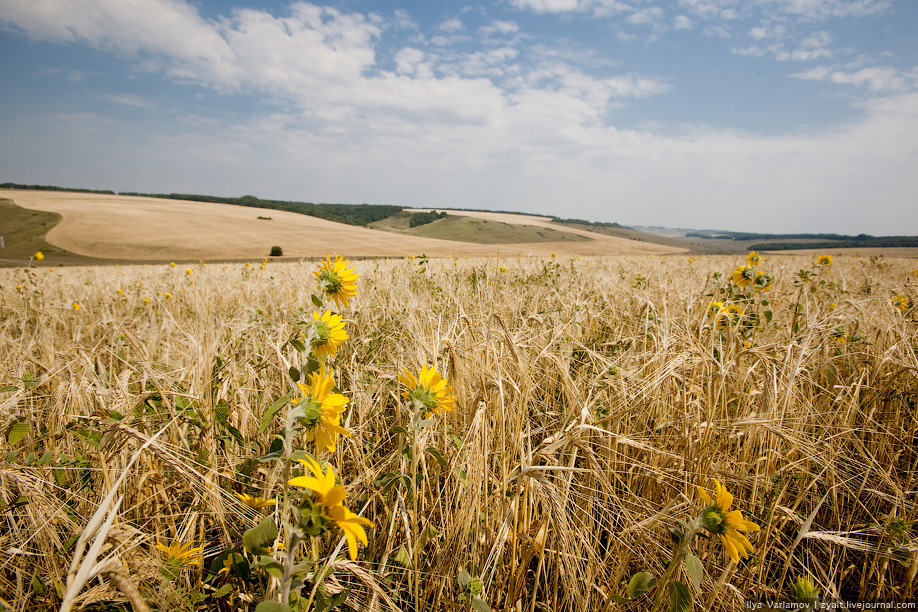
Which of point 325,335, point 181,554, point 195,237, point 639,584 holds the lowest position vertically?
point 181,554

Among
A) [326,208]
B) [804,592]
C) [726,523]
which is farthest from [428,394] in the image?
[326,208]

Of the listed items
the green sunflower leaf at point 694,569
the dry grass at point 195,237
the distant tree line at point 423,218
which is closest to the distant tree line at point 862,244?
the dry grass at point 195,237

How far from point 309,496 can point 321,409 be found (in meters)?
0.23

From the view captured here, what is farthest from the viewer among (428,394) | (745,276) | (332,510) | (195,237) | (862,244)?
(862,244)

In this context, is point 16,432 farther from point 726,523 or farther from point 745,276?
point 745,276

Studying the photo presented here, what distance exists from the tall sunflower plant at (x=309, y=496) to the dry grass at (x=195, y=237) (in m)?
23.8

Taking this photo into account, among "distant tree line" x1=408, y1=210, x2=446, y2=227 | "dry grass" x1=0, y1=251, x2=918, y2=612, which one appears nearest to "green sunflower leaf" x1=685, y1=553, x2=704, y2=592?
"dry grass" x1=0, y1=251, x2=918, y2=612

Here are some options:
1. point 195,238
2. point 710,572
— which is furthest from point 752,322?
point 195,238

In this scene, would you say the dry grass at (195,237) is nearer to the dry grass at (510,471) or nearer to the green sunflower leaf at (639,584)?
the dry grass at (510,471)

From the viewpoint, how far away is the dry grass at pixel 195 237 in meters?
30.5

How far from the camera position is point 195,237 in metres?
34.5

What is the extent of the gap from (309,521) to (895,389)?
3003 mm

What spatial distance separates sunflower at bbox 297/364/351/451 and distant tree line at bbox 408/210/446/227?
3608 inches

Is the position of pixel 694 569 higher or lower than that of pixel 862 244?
lower
